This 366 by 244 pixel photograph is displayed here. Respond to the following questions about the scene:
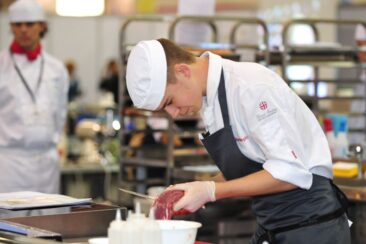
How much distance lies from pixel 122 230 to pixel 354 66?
164 inches

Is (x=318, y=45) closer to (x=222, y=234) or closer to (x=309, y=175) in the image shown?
(x=222, y=234)

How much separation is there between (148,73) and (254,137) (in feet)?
1.36

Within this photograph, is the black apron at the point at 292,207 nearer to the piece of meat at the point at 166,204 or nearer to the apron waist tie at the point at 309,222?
the apron waist tie at the point at 309,222

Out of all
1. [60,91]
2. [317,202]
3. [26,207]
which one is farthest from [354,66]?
[26,207]

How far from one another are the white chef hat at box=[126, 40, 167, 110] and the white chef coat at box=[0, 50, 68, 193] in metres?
2.54

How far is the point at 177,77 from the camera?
107 inches

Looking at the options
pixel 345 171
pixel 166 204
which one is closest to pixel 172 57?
pixel 166 204

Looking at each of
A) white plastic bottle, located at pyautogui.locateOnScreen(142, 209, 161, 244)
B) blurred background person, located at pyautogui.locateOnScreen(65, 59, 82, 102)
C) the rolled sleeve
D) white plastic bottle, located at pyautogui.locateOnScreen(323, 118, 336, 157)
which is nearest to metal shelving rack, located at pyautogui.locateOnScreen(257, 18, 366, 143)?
white plastic bottle, located at pyautogui.locateOnScreen(323, 118, 336, 157)

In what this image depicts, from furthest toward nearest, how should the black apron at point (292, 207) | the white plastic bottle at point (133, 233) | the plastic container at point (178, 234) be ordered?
the black apron at point (292, 207), the plastic container at point (178, 234), the white plastic bottle at point (133, 233)

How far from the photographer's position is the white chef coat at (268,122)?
8.93 ft

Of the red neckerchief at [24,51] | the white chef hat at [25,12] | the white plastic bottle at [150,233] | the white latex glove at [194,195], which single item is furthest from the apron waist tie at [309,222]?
the white chef hat at [25,12]

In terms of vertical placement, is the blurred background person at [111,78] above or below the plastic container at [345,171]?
below

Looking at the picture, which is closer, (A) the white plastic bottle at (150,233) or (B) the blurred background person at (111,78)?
(A) the white plastic bottle at (150,233)

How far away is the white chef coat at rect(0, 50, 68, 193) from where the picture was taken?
16.9 ft
